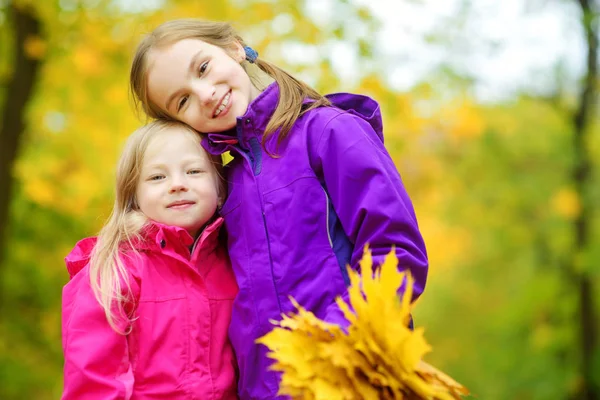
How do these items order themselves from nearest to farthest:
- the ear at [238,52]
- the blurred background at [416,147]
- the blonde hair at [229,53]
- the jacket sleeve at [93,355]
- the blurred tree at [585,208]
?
the jacket sleeve at [93,355] → the blonde hair at [229,53] → the ear at [238,52] → the blurred background at [416,147] → the blurred tree at [585,208]

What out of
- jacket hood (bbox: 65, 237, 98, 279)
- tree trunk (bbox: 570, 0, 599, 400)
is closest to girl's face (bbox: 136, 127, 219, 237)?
jacket hood (bbox: 65, 237, 98, 279)

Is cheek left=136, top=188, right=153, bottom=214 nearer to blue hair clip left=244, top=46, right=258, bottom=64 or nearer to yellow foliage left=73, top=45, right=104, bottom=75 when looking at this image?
blue hair clip left=244, top=46, right=258, bottom=64

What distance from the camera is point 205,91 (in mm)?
2523

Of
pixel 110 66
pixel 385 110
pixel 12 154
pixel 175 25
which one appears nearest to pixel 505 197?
pixel 385 110

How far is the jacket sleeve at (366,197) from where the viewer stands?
2121 millimetres

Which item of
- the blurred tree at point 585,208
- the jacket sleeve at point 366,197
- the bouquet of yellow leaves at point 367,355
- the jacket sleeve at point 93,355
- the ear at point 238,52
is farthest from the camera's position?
the blurred tree at point 585,208

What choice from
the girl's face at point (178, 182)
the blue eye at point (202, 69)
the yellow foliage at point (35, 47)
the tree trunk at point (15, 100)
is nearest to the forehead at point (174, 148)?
the girl's face at point (178, 182)

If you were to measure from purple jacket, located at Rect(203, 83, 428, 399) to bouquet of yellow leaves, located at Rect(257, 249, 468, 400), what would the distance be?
0.70ft

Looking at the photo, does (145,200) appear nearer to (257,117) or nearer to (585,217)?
(257,117)

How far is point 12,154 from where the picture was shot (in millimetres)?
7703

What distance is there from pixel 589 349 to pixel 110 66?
24.4 ft

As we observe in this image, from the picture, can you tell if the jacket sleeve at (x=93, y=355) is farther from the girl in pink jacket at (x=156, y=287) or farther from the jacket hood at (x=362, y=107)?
the jacket hood at (x=362, y=107)

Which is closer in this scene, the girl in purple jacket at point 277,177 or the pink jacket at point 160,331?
the girl in purple jacket at point 277,177

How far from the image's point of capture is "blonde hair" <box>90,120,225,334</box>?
93.5 inches
